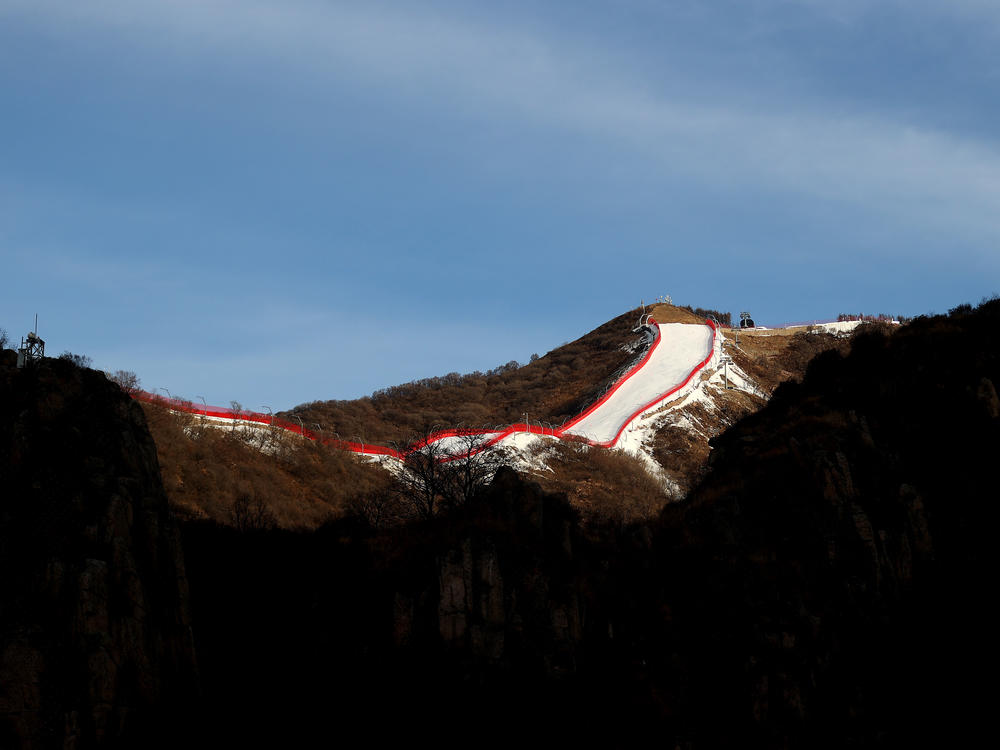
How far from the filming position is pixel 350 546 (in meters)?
38.5

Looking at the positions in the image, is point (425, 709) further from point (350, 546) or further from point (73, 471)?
point (73, 471)

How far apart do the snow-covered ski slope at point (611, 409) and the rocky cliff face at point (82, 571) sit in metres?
21.0

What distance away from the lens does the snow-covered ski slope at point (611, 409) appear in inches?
2539

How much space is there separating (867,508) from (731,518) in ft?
13.7

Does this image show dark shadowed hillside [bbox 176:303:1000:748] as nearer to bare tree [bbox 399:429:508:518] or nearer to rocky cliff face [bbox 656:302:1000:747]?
rocky cliff face [bbox 656:302:1000:747]

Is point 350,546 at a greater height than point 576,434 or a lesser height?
lesser

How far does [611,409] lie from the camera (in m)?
86.3

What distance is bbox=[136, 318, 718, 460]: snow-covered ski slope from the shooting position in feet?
212

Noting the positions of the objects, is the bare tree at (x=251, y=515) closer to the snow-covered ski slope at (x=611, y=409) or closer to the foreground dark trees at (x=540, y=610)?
the foreground dark trees at (x=540, y=610)

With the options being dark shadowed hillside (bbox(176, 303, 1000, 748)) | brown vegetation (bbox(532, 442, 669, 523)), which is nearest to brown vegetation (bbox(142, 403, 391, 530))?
dark shadowed hillside (bbox(176, 303, 1000, 748))

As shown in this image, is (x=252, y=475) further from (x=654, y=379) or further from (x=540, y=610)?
(x=654, y=379)

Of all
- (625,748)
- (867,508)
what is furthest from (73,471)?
(867,508)

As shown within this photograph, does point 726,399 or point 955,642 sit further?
point 726,399

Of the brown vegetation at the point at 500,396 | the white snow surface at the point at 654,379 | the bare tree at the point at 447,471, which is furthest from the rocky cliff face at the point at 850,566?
the brown vegetation at the point at 500,396
